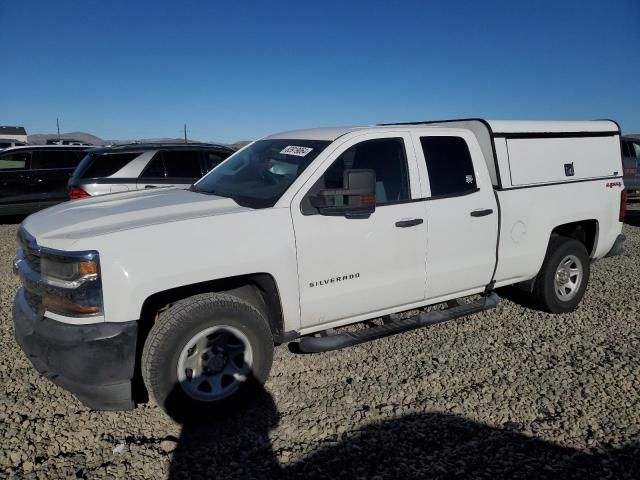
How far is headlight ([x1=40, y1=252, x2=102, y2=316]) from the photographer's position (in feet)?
8.84

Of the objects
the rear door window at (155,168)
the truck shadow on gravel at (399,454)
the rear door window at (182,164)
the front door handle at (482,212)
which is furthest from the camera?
the rear door window at (182,164)

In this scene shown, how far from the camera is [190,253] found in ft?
9.57

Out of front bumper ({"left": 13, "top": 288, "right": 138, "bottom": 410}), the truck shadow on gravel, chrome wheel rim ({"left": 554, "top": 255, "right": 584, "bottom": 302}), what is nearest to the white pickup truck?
front bumper ({"left": 13, "top": 288, "right": 138, "bottom": 410})

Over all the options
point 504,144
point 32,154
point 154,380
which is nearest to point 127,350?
point 154,380

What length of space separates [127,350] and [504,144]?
141 inches

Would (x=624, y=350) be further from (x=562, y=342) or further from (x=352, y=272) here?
(x=352, y=272)

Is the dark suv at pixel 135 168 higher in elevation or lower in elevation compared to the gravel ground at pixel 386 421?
higher

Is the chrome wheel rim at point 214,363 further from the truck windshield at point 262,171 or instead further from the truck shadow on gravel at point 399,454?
the truck windshield at point 262,171

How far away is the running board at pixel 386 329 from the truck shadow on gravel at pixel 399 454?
60 centimetres

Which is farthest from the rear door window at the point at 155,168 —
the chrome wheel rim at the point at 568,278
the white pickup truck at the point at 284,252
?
the chrome wheel rim at the point at 568,278

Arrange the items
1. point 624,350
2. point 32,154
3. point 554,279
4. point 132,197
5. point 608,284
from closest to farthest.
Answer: point 132,197 < point 624,350 < point 554,279 < point 608,284 < point 32,154

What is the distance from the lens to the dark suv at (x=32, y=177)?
10.4m

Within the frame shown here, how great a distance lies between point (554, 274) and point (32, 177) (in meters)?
10.6

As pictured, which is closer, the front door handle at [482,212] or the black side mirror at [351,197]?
the black side mirror at [351,197]
